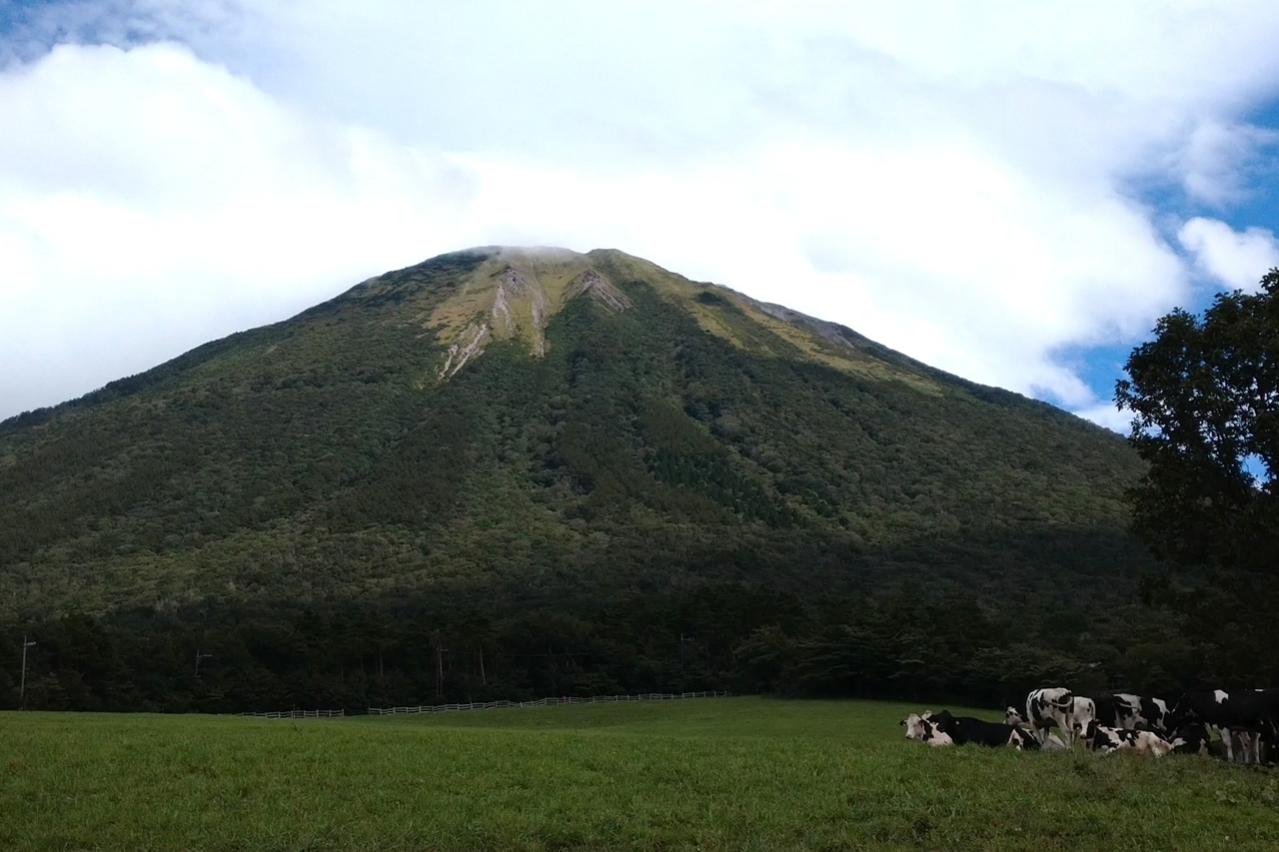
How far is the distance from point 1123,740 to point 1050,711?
64.3 inches

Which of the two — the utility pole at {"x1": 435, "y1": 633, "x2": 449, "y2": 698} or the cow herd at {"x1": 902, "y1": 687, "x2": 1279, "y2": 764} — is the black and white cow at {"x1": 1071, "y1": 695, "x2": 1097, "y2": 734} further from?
the utility pole at {"x1": 435, "y1": 633, "x2": 449, "y2": 698}

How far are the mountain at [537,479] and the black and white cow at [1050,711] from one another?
54.6m

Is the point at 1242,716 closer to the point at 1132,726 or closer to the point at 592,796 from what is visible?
the point at 1132,726

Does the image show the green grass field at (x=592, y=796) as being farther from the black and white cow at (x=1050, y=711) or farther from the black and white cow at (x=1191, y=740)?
Result: the black and white cow at (x=1050, y=711)

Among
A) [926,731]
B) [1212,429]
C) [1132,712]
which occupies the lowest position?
[926,731]

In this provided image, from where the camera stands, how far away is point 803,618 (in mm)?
68500

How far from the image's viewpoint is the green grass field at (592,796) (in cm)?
1150

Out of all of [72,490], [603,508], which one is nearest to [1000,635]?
[603,508]

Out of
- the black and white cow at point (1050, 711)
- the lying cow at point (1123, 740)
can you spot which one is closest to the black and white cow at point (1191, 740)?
the lying cow at point (1123, 740)

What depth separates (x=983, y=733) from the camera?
62.4 ft

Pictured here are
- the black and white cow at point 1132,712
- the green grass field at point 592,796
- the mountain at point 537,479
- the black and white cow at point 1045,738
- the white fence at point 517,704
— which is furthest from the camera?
the mountain at point 537,479

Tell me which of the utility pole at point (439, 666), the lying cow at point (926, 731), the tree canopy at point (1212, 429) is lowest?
the utility pole at point (439, 666)

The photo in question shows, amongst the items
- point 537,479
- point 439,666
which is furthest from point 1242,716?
point 537,479

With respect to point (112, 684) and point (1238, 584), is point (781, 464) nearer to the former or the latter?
point (112, 684)
